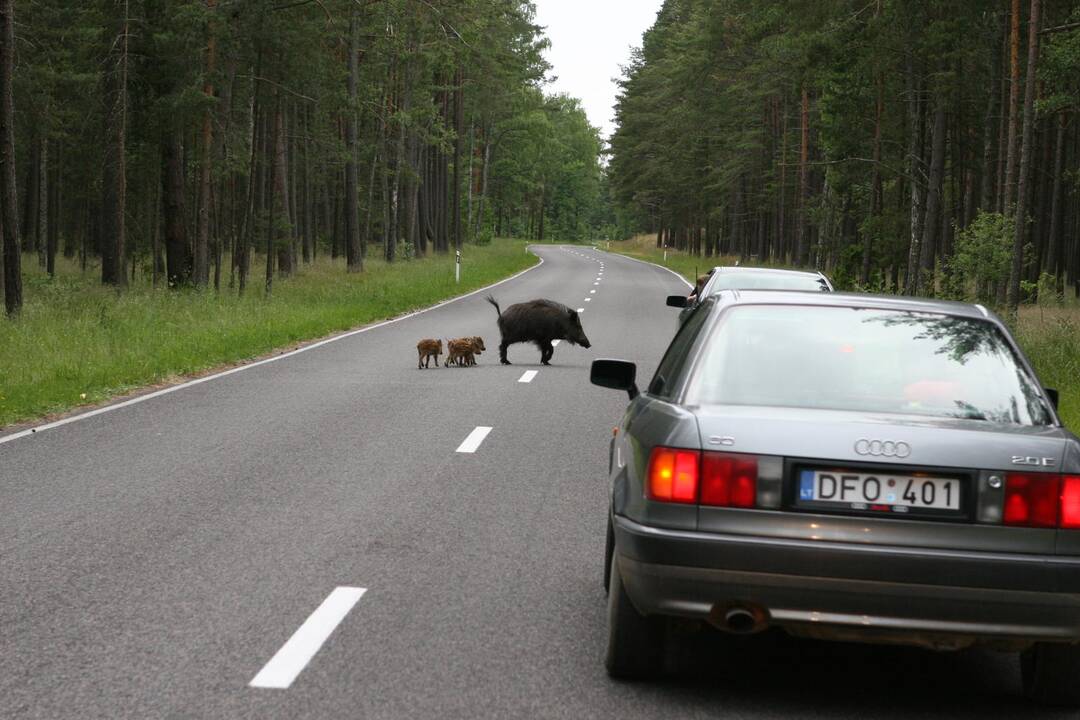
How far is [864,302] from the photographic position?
553cm

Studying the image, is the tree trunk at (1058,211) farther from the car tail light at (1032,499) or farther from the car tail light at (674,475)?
the car tail light at (674,475)

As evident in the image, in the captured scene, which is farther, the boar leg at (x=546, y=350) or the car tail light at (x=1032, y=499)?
the boar leg at (x=546, y=350)

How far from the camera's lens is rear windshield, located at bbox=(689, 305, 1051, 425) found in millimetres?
4859

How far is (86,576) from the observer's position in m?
6.40

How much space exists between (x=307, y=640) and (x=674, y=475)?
194 cm

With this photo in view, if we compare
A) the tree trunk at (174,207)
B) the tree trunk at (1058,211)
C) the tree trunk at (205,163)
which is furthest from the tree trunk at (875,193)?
the tree trunk at (174,207)

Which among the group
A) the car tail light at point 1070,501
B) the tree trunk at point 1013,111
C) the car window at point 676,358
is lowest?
the car tail light at point 1070,501

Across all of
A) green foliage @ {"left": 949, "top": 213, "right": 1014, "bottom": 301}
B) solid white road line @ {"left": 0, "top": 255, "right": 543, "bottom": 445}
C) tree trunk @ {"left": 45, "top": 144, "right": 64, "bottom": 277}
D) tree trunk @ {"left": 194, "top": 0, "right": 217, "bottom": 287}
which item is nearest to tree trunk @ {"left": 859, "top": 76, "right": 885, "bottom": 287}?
green foliage @ {"left": 949, "top": 213, "right": 1014, "bottom": 301}

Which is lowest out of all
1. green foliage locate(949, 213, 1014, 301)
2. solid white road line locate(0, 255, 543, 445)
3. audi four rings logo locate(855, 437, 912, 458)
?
solid white road line locate(0, 255, 543, 445)

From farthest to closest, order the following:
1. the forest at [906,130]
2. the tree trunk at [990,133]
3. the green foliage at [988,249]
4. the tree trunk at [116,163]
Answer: the tree trunk at [990,133] < the forest at [906,130] < the tree trunk at [116,163] < the green foliage at [988,249]

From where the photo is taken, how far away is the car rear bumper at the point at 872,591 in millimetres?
4293

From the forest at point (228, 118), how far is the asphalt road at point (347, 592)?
1513 cm

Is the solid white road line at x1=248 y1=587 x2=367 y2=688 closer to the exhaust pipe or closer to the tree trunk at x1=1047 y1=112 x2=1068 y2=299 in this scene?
the exhaust pipe

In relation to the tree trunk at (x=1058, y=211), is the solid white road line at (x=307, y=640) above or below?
below
